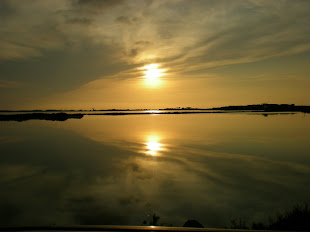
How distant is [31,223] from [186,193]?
27.4 ft

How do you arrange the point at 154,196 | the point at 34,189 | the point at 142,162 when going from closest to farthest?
the point at 154,196 → the point at 34,189 → the point at 142,162

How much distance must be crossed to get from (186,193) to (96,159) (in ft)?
40.9

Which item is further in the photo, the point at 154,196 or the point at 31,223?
the point at 154,196

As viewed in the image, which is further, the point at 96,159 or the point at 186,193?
the point at 96,159

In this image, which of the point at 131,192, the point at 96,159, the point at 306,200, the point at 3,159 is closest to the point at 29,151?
the point at 3,159

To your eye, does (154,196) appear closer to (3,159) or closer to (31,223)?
(31,223)

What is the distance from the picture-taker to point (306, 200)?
12.9 m

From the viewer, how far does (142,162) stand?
22922 mm

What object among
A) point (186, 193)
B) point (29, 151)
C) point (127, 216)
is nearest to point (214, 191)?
point (186, 193)

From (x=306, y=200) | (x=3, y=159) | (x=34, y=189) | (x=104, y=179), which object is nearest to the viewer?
(x=306, y=200)

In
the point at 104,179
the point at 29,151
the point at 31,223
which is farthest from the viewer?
the point at 29,151

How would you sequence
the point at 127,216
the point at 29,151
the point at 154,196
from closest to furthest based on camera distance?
1. the point at 127,216
2. the point at 154,196
3. the point at 29,151

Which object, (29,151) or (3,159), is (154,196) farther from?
(29,151)

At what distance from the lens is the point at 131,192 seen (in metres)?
14.7
